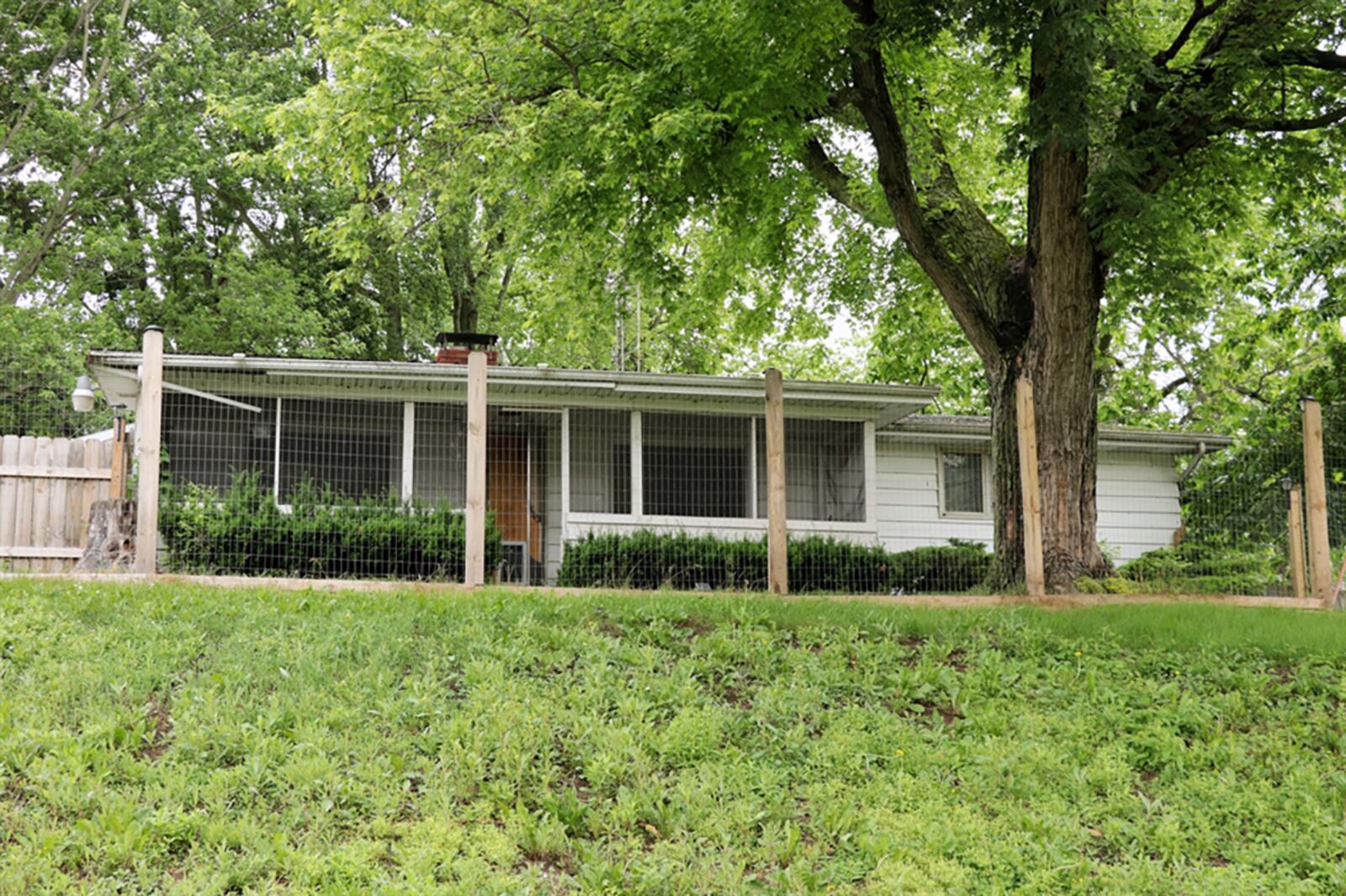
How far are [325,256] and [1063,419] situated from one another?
1893 cm

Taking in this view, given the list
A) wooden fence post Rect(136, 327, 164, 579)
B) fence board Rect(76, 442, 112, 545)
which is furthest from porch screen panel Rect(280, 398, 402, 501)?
wooden fence post Rect(136, 327, 164, 579)

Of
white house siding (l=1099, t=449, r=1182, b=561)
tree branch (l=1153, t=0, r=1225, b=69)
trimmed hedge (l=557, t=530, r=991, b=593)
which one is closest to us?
tree branch (l=1153, t=0, r=1225, b=69)

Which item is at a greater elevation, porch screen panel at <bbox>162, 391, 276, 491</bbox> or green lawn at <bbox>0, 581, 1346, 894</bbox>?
porch screen panel at <bbox>162, 391, 276, 491</bbox>

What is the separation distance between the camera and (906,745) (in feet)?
20.5

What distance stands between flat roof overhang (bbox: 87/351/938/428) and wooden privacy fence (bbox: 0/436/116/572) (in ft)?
4.99

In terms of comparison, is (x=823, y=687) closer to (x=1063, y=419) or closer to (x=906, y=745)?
(x=906, y=745)

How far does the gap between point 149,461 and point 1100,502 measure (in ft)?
47.3

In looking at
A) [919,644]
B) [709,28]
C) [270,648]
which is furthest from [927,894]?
[709,28]

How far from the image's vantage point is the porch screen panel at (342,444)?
1470cm

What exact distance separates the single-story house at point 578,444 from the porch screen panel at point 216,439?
0.03m

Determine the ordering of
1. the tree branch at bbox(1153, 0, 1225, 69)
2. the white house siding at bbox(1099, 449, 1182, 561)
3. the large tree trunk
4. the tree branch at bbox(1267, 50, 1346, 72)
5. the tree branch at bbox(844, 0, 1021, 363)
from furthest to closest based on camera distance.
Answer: the white house siding at bbox(1099, 449, 1182, 561) < the tree branch at bbox(844, 0, 1021, 363) < the large tree trunk < the tree branch at bbox(1153, 0, 1225, 69) < the tree branch at bbox(1267, 50, 1346, 72)

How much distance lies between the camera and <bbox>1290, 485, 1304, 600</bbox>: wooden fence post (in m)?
13.9

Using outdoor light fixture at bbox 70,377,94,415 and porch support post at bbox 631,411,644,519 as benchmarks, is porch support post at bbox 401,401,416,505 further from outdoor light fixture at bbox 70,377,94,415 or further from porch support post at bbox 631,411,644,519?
outdoor light fixture at bbox 70,377,94,415

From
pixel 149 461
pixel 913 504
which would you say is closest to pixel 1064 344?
pixel 913 504
